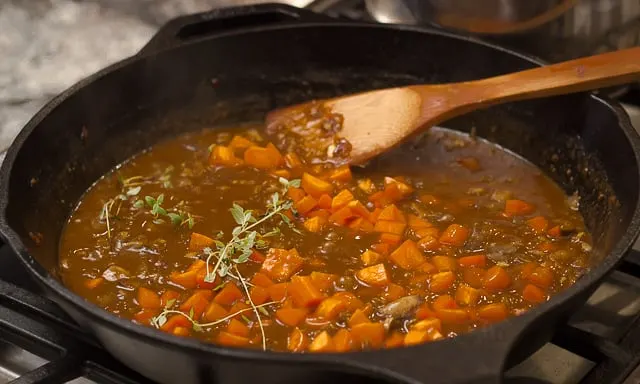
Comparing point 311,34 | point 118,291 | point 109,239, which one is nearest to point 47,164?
point 109,239

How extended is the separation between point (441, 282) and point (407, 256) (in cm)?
9

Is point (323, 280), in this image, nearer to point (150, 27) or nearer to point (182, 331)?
point (182, 331)

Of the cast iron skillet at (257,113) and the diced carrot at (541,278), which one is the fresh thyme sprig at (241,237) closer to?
the cast iron skillet at (257,113)

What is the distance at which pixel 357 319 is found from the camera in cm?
131

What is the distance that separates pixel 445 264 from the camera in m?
1.47

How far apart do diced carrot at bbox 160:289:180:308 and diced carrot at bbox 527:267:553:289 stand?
61 cm

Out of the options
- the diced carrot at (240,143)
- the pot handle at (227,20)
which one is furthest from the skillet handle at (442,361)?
the pot handle at (227,20)

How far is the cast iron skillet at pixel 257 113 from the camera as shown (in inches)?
54.4

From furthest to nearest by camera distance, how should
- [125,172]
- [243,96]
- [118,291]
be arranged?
[243,96], [125,172], [118,291]

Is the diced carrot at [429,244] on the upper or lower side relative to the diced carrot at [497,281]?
upper

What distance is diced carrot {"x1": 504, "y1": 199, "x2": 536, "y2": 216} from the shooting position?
1646mm

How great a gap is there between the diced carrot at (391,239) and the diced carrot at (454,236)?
0.08 m

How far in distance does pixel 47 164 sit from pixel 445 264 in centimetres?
78

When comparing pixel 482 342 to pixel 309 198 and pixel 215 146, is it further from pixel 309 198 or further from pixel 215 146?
pixel 215 146
